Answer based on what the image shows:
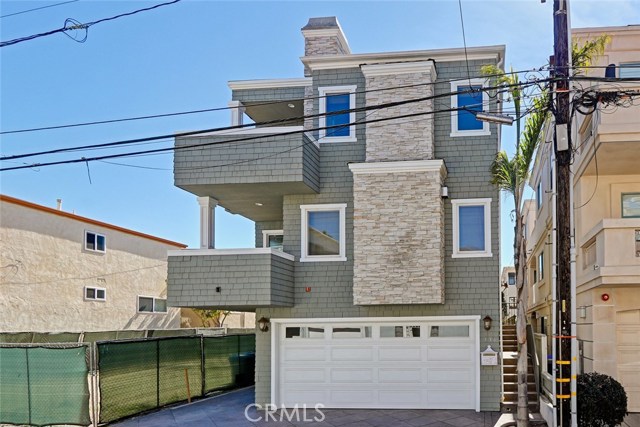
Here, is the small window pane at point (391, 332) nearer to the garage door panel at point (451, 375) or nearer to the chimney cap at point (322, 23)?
the garage door panel at point (451, 375)

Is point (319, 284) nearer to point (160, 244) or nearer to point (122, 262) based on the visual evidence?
point (122, 262)

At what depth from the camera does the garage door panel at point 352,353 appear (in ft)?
52.8

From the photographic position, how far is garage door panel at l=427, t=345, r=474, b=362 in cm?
1567

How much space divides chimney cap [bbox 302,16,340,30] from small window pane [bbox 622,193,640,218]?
8.03m

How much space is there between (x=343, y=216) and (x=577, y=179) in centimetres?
520

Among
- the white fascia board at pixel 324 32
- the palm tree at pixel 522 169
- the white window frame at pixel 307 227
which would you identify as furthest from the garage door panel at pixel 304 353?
the white fascia board at pixel 324 32

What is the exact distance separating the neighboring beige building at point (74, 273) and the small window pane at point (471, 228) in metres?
14.3

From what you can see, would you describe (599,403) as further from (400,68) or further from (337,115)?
(337,115)

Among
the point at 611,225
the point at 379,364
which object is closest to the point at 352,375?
the point at 379,364

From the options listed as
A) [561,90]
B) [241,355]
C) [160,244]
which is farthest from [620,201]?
[160,244]

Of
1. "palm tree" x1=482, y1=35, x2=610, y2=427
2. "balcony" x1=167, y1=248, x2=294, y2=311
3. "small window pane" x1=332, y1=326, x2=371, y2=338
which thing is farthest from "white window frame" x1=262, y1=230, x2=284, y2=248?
"palm tree" x1=482, y1=35, x2=610, y2=427

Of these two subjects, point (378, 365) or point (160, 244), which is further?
point (160, 244)

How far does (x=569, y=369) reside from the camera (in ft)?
34.7

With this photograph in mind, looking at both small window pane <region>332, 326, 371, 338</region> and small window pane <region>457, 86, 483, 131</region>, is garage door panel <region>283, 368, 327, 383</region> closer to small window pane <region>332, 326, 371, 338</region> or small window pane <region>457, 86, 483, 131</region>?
small window pane <region>332, 326, 371, 338</region>
